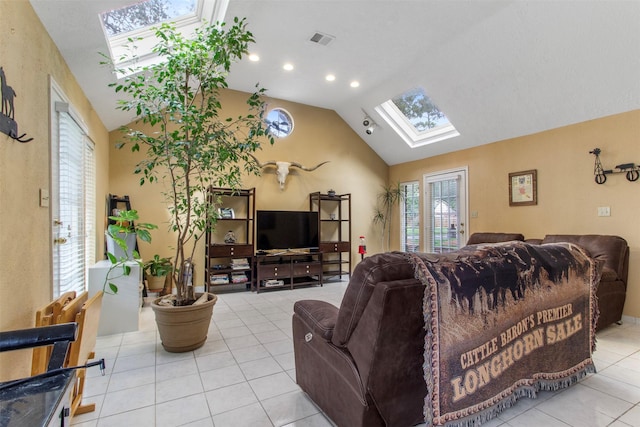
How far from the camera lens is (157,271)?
4.30m

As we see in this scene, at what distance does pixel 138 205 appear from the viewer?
4.67m

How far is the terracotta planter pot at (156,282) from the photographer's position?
4.66 metres

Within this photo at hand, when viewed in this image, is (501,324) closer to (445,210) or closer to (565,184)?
(565,184)

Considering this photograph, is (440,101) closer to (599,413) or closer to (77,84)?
(599,413)

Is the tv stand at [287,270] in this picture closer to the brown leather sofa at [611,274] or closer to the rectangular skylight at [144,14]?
the rectangular skylight at [144,14]

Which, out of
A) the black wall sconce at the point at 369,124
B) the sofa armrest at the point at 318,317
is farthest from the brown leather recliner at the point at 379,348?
the black wall sconce at the point at 369,124

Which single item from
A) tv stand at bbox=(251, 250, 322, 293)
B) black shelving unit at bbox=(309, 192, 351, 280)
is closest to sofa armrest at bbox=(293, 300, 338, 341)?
tv stand at bbox=(251, 250, 322, 293)

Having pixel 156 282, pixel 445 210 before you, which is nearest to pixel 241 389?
pixel 156 282

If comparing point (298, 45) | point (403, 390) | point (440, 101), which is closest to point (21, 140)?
point (403, 390)

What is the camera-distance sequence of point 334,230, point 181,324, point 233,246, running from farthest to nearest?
point 334,230 → point 233,246 → point 181,324

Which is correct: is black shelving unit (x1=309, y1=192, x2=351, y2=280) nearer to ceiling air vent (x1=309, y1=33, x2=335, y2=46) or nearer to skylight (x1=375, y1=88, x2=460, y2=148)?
skylight (x1=375, y1=88, x2=460, y2=148)

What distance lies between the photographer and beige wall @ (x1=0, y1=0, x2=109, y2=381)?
1.53m

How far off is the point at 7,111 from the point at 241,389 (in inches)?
82.8

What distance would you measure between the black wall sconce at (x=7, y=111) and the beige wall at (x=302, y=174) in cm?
324
